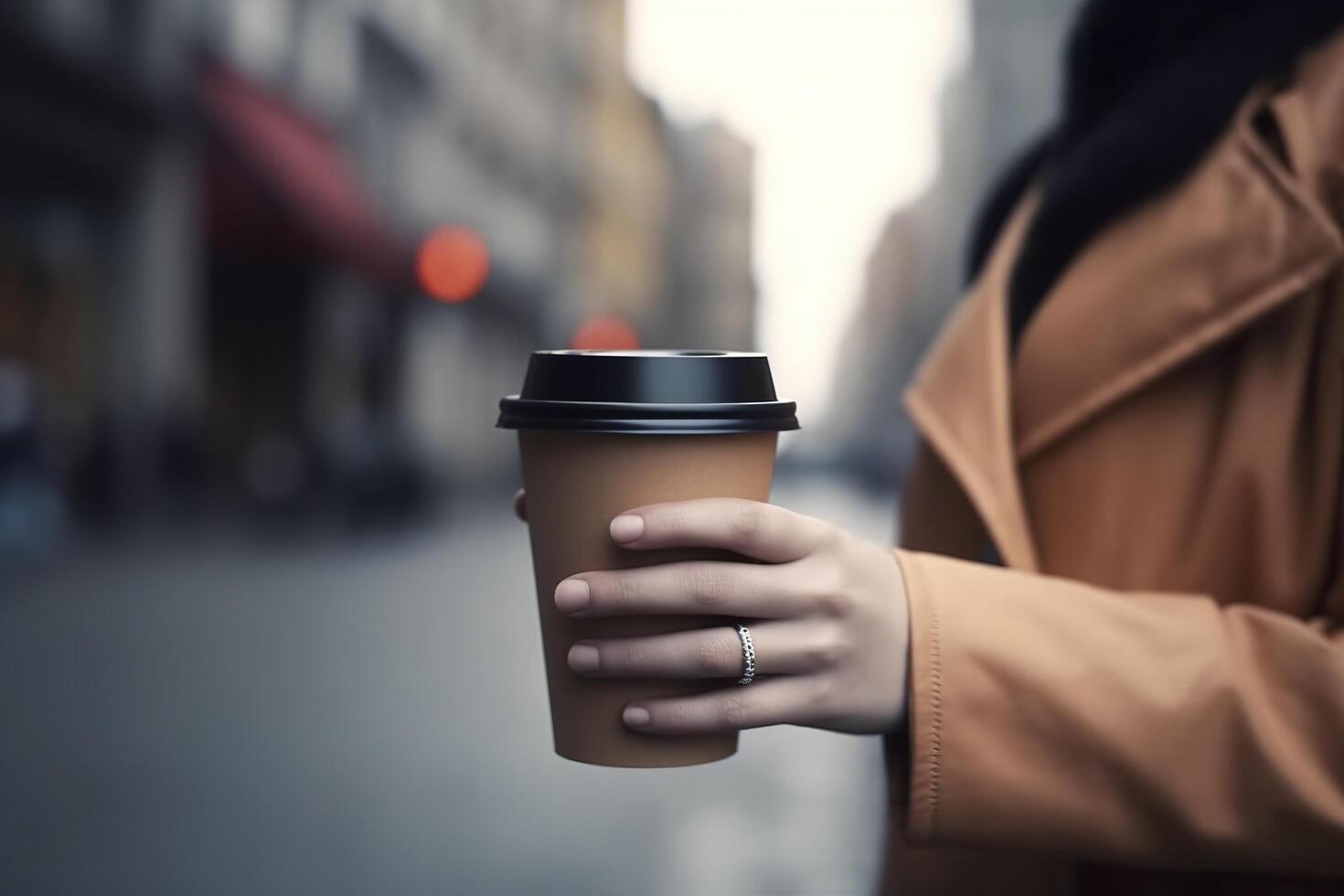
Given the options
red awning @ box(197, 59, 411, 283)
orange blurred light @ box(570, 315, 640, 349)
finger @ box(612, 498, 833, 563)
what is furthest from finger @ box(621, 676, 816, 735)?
orange blurred light @ box(570, 315, 640, 349)

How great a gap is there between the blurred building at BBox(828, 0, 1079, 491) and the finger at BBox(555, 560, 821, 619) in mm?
1047

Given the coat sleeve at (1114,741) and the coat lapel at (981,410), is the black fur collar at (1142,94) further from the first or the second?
the coat sleeve at (1114,741)

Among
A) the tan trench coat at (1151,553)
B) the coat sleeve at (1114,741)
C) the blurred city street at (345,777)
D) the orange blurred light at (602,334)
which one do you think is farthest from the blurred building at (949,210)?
the orange blurred light at (602,334)

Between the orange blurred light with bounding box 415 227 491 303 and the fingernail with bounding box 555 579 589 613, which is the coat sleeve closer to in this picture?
the fingernail with bounding box 555 579 589 613

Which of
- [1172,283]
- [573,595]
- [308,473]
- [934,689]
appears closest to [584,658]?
[573,595]

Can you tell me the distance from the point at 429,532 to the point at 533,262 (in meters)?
18.8

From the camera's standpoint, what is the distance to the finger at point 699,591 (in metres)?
1.01

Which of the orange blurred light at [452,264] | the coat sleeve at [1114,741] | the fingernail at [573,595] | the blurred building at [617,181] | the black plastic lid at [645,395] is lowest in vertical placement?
the coat sleeve at [1114,741]

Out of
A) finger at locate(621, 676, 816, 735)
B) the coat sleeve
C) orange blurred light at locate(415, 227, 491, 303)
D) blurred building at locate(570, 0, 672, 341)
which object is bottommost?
the coat sleeve

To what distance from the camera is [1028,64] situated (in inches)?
826

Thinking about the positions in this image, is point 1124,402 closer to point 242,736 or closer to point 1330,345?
point 1330,345

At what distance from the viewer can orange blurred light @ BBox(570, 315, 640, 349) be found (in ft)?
109

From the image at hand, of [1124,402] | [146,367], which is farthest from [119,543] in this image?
[1124,402]

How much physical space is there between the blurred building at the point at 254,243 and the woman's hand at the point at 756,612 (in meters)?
9.49
